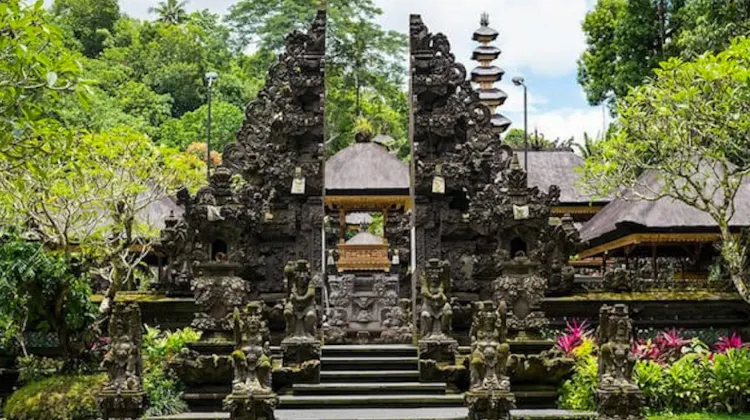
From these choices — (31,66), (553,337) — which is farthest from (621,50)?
(31,66)

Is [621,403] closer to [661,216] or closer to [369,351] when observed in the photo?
[369,351]

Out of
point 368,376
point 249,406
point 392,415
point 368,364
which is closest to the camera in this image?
point 249,406

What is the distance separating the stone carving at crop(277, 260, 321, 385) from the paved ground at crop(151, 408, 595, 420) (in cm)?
92

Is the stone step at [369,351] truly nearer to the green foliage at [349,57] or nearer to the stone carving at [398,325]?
the stone carving at [398,325]

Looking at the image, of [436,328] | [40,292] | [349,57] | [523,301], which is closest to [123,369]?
[40,292]

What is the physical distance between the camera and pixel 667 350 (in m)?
13.1

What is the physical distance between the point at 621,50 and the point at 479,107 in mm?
15805

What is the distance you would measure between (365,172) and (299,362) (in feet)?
42.7

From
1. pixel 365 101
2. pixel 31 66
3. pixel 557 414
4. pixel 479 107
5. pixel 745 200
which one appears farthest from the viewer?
pixel 365 101

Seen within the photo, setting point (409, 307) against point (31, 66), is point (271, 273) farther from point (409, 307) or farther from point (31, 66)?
point (31, 66)

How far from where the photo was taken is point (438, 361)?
12.2 m

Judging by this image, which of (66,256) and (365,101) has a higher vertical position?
(365,101)

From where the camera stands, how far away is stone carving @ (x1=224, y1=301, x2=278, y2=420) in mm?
9805

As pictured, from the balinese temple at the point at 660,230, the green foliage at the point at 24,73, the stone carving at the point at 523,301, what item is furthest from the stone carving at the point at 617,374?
the balinese temple at the point at 660,230
